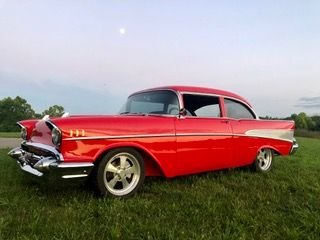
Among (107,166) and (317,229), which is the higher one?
(107,166)

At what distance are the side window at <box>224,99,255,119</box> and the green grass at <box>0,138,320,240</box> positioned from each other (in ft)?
4.03

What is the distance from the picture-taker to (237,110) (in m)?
6.37

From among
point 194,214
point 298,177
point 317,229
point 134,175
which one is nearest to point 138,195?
point 134,175

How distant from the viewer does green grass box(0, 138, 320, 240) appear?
10.7 ft

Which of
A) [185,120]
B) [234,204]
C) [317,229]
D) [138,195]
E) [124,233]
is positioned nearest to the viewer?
[124,233]

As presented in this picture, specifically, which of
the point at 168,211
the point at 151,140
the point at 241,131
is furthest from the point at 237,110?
the point at 168,211

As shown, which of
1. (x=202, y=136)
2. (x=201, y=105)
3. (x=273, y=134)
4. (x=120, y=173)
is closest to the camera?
(x=120, y=173)

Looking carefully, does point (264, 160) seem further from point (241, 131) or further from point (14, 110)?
point (14, 110)

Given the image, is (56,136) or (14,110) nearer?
(56,136)

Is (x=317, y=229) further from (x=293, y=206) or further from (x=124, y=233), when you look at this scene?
(x=124, y=233)

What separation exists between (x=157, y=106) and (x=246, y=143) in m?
1.84

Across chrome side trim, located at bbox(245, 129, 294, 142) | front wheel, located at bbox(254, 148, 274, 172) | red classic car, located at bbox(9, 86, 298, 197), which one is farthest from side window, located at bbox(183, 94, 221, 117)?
front wheel, located at bbox(254, 148, 274, 172)

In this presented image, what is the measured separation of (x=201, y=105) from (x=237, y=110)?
983 mm

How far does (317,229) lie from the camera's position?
11.3 feet
